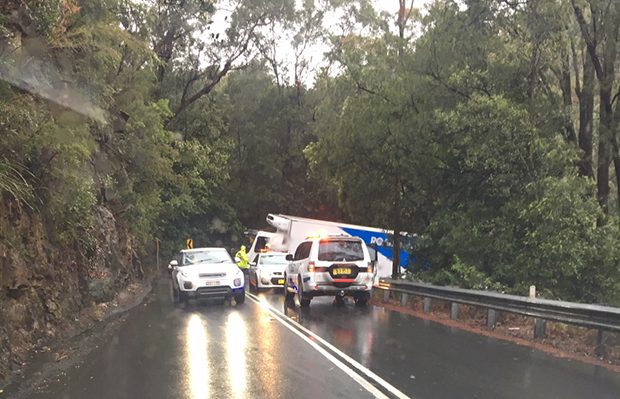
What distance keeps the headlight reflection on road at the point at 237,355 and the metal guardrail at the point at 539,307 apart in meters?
4.87

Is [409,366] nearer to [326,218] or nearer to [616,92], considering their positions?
[616,92]

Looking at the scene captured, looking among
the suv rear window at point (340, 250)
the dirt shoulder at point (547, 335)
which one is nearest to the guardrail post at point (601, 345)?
the dirt shoulder at point (547, 335)

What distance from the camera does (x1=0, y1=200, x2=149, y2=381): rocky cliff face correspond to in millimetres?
9461

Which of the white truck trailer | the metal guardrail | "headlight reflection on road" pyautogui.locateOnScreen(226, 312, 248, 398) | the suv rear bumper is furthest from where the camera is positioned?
the white truck trailer

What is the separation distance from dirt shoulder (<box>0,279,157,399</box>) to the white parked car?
1627 mm

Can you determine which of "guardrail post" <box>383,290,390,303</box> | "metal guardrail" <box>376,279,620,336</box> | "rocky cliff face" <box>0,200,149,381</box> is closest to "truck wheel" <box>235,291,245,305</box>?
"rocky cliff face" <box>0,200,149,381</box>

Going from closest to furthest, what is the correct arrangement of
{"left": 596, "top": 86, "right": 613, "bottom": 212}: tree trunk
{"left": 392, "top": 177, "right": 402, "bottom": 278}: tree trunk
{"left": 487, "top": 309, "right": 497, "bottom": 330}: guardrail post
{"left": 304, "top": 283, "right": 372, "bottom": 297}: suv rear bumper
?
{"left": 487, "top": 309, "right": 497, "bottom": 330}: guardrail post < {"left": 304, "top": 283, "right": 372, "bottom": 297}: suv rear bumper < {"left": 596, "top": 86, "right": 613, "bottom": 212}: tree trunk < {"left": 392, "top": 177, "right": 402, "bottom": 278}: tree trunk

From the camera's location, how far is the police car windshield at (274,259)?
24953mm

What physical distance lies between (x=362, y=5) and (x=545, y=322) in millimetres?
30096

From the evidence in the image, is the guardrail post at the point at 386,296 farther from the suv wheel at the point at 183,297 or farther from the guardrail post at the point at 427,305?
the suv wheel at the point at 183,297

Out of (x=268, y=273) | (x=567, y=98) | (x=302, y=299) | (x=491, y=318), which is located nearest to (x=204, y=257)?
(x=302, y=299)

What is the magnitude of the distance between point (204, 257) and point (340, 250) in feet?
15.6

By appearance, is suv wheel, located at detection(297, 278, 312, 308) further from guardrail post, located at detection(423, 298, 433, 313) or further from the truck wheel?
guardrail post, located at detection(423, 298, 433, 313)

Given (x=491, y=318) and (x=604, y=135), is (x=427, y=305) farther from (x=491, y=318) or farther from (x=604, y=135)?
(x=604, y=135)
